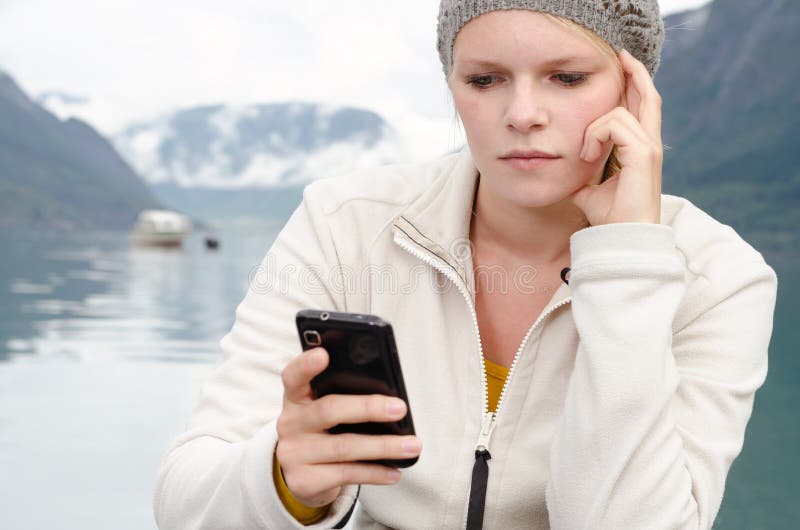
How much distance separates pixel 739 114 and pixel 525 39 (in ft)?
491

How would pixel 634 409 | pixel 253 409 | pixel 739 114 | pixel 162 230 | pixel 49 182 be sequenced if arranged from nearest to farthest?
pixel 634 409, pixel 253 409, pixel 162 230, pixel 739 114, pixel 49 182

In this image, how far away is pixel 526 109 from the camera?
77.5 inches

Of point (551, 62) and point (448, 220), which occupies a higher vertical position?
point (551, 62)

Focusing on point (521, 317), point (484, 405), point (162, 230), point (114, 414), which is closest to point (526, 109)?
point (521, 317)

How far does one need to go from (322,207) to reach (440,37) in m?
0.51

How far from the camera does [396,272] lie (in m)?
2.29

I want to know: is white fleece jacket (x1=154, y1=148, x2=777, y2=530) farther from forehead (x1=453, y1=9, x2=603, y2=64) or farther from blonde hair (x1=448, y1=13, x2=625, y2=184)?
→ forehead (x1=453, y1=9, x2=603, y2=64)

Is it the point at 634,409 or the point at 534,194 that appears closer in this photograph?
the point at 634,409

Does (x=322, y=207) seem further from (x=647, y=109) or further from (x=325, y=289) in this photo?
(x=647, y=109)

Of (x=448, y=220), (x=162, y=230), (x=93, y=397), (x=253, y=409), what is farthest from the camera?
(x=162, y=230)

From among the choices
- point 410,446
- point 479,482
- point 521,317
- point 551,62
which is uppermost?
point 551,62

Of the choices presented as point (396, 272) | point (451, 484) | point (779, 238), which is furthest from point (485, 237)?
point (779, 238)

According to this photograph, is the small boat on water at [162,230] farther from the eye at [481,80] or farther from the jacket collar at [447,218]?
the eye at [481,80]

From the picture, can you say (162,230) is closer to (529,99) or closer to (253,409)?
(253,409)
